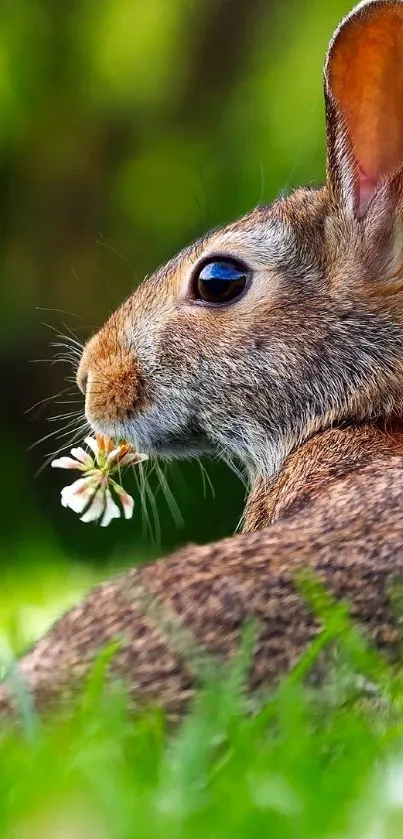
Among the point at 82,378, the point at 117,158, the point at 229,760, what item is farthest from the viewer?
the point at 117,158

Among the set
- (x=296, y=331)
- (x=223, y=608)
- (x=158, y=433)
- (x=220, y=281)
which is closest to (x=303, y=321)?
(x=296, y=331)

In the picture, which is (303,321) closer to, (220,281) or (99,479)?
(220,281)

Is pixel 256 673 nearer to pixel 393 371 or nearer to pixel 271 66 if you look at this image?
pixel 393 371

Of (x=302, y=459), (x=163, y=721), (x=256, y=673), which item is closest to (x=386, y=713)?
(x=256, y=673)

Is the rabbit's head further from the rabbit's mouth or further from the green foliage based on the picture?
the green foliage

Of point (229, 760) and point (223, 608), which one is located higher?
point (223, 608)

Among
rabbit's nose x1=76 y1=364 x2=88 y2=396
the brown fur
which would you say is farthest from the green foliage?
the brown fur

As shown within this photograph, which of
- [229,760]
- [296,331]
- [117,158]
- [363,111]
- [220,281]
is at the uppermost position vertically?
[117,158]
